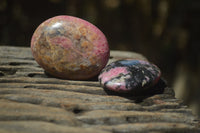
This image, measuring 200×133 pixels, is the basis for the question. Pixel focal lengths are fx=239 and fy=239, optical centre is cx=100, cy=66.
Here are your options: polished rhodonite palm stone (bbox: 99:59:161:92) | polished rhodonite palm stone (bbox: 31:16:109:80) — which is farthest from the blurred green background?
polished rhodonite palm stone (bbox: 99:59:161:92)

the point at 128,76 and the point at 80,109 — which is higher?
the point at 128,76

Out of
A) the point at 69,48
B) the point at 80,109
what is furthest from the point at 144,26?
the point at 80,109

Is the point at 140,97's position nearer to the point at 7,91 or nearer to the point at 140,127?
the point at 140,127

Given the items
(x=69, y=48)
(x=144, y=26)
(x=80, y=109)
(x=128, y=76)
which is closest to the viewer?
(x=80, y=109)

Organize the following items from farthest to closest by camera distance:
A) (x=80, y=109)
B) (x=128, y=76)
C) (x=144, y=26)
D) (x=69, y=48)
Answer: (x=144, y=26), (x=69, y=48), (x=128, y=76), (x=80, y=109)

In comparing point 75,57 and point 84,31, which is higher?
point 84,31

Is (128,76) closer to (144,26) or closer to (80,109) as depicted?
(80,109)

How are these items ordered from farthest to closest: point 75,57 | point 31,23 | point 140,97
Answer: point 31,23 < point 75,57 < point 140,97

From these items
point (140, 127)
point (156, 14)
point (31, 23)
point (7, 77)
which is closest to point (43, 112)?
point (140, 127)
